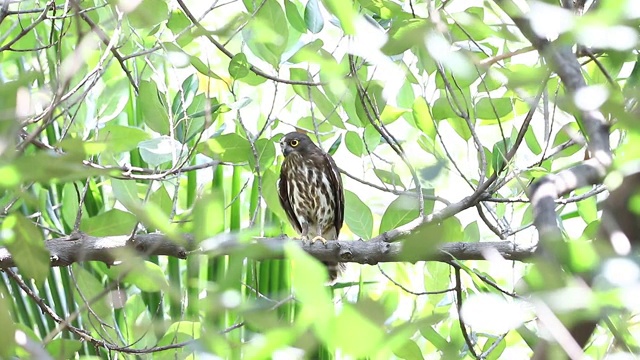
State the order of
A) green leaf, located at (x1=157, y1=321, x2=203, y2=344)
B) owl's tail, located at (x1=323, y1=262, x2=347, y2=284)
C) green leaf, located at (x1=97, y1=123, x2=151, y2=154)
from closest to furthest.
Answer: green leaf, located at (x1=97, y1=123, x2=151, y2=154) < green leaf, located at (x1=157, y1=321, x2=203, y2=344) < owl's tail, located at (x1=323, y1=262, x2=347, y2=284)

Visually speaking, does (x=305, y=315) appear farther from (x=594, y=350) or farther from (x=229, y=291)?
(x=594, y=350)

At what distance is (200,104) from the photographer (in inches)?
122

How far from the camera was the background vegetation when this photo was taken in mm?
828

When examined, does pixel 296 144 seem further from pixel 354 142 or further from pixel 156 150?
pixel 156 150

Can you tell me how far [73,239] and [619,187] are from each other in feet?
7.40

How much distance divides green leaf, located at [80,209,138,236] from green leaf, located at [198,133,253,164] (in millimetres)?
381

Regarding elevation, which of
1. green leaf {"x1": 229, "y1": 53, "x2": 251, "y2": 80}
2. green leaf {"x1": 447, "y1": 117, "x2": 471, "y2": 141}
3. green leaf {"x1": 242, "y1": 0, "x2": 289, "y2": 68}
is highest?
green leaf {"x1": 242, "y1": 0, "x2": 289, "y2": 68}

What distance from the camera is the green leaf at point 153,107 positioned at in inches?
117

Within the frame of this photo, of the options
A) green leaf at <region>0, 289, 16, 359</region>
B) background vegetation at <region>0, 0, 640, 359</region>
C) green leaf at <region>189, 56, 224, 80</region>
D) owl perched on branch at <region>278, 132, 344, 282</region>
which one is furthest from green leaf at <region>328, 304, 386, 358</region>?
owl perched on branch at <region>278, 132, 344, 282</region>

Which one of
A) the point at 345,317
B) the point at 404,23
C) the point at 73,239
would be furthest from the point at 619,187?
the point at 73,239

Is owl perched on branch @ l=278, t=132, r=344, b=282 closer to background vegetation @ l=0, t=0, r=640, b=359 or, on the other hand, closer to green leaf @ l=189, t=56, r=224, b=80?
background vegetation @ l=0, t=0, r=640, b=359

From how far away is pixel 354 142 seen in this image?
343 cm

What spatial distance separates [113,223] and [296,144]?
3.06 m

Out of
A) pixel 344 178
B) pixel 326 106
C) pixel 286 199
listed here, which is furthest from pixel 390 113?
pixel 344 178
